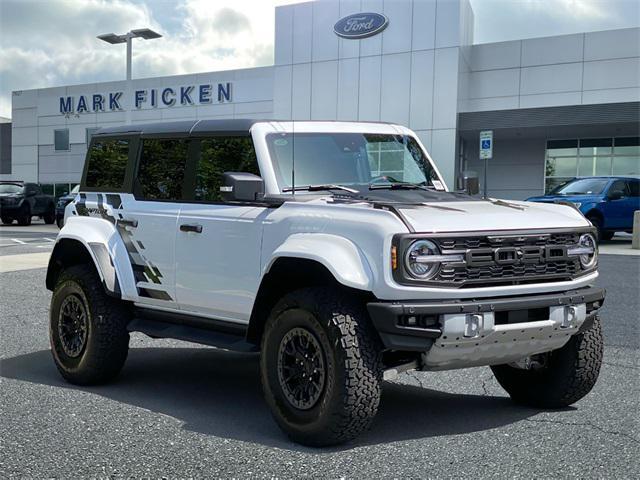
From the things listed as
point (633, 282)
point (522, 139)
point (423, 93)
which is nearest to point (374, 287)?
point (633, 282)

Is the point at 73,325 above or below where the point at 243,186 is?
below

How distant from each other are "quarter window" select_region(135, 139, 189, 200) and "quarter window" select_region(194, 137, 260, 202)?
0.65 feet

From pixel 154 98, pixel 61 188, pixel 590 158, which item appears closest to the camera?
pixel 590 158

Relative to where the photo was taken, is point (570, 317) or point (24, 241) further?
point (24, 241)

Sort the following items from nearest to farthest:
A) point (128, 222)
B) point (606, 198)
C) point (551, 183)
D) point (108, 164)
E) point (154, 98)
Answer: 1. point (128, 222)
2. point (108, 164)
3. point (606, 198)
4. point (551, 183)
5. point (154, 98)

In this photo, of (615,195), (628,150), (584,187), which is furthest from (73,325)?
(628,150)

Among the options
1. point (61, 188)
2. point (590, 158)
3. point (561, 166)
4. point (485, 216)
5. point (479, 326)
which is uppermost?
point (590, 158)

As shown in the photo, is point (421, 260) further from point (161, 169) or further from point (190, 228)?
point (161, 169)

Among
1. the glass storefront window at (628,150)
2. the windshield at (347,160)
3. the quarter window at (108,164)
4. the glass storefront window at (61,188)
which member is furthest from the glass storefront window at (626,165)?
the glass storefront window at (61,188)

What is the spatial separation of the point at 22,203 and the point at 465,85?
58.3 feet

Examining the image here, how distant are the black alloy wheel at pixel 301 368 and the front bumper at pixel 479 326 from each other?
16.3 inches

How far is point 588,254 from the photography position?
4.66 metres

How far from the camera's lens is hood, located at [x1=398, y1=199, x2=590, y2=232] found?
4129 mm

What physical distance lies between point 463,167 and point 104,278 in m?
27.0
